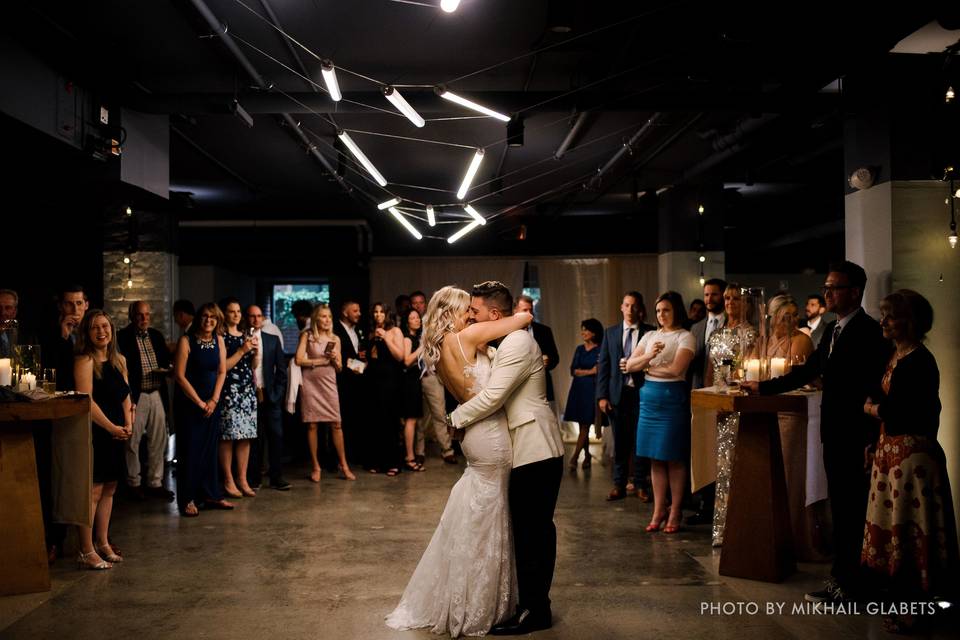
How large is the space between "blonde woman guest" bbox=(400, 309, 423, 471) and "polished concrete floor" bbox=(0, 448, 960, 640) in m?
1.87

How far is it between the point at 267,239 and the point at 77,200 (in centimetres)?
559

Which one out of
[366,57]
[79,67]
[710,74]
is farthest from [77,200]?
[710,74]

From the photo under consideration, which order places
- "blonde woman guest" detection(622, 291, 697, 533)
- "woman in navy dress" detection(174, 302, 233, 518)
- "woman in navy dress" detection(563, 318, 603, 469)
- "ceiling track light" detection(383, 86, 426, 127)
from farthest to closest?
"woman in navy dress" detection(563, 318, 603, 469) < "woman in navy dress" detection(174, 302, 233, 518) < "blonde woman guest" detection(622, 291, 697, 533) < "ceiling track light" detection(383, 86, 426, 127)

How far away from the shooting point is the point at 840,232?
40.3ft

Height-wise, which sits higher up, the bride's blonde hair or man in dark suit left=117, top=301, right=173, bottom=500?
the bride's blonde hair

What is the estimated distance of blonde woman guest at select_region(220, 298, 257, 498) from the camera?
247 inches

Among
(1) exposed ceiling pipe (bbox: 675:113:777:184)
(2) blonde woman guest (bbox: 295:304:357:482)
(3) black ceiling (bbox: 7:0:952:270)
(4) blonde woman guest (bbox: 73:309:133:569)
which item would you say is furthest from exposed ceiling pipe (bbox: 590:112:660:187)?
(4) blonde woman guest (bbox: 73:309:133:569)

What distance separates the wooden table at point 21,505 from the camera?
3.99 meters

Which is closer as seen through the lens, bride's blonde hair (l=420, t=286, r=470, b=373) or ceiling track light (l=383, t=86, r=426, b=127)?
bride's blonde hair (l=420, t=286, r=470, b=373)

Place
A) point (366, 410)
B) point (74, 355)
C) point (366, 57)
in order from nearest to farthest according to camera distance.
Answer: point (74, 355) < point (366, 57) < point (366, 410)

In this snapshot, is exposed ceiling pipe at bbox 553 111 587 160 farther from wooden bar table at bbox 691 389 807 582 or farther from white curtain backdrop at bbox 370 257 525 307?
white curtain backdrop at bbox 370 257 525 307

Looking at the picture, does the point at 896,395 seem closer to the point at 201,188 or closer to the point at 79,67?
the point at 79,67

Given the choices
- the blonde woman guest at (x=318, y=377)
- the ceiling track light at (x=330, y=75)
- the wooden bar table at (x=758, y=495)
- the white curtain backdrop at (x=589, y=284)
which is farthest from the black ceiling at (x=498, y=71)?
the white curtain backdrop at (x=589, y=284)

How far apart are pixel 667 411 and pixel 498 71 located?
Result: 9.21 feet
